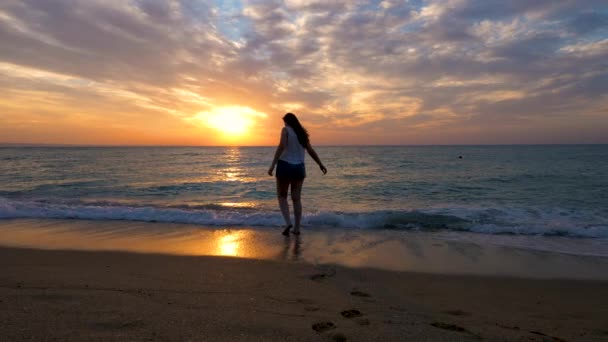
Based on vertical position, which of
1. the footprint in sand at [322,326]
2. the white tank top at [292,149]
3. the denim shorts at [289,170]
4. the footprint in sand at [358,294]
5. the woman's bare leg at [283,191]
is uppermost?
the white tank top at [292,149]

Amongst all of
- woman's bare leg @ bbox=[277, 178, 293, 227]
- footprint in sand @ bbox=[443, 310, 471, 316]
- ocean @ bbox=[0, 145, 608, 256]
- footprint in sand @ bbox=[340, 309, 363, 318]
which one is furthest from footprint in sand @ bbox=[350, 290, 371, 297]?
ocean @ bbox=[0, 145, 608, 256]

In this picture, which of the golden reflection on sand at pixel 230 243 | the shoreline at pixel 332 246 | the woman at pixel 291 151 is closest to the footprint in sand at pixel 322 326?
the shoreline at pixel 332 246

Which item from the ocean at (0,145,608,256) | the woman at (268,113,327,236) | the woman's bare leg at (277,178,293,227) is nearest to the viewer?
the woman at (268,113,327,236)

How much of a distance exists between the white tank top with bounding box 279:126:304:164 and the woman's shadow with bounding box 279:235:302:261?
4.35ft

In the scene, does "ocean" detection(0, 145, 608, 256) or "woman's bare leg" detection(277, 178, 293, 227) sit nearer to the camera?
"woman's bare leg" detection(277, 178, 293, 227)

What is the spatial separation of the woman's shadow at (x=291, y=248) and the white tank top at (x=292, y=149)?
1325 mm

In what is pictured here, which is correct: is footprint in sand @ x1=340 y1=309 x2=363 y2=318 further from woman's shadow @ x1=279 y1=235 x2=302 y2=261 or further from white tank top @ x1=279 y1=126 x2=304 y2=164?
white tank top @ x1=279 y1=126 x2=304 y2=164

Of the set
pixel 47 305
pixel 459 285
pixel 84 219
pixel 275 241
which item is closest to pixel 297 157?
pixel 275 241

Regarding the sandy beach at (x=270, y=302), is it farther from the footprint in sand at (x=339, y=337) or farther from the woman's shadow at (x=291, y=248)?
the woman's shadow at (x=291, y=248)

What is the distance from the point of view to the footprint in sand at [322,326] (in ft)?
7.69

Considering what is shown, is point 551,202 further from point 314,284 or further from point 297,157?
point 314,284

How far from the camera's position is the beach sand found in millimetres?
2244

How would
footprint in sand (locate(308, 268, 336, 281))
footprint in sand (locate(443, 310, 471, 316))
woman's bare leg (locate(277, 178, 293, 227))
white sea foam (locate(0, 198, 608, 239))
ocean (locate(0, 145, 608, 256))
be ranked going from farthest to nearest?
ocean (locate(0, 145, 608, 256)), white sea foam (locate(0, 198, 608, 239)), woman's bare leg (locate(277, 178, 293, 227)), footprint in sand (locate(308, 268, 336, 281)), footprint in sand (locate(443, 310, 471, 316))

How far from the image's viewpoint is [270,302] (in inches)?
112
